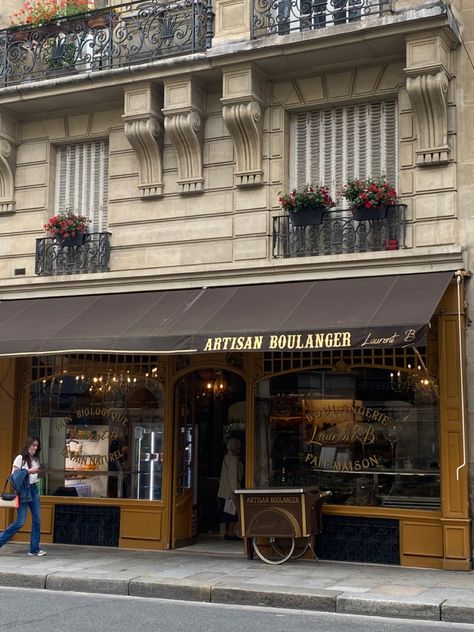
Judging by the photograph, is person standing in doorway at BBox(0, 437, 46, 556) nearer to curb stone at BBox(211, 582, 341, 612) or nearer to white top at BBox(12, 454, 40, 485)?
white top at BBox(12, 454, 40, 485)

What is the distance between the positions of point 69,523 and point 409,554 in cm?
532

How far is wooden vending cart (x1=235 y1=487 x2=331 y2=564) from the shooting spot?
37.4ft

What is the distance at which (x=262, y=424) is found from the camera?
1279 cm

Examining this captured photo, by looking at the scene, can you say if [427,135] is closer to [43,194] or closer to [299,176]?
[299,176]

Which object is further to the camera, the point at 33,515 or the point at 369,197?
the point at 33,515

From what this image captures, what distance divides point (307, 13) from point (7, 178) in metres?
5.63

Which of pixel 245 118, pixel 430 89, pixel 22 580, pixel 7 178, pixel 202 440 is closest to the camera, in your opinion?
pixel 22 580

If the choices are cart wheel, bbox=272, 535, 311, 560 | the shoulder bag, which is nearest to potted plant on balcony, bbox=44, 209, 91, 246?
the shoulder bag

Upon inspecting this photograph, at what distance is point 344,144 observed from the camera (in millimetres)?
12781

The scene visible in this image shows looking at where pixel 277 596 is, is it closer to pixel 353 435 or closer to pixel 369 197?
pixel 353 435

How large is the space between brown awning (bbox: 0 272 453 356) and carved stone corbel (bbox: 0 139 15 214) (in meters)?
2.13

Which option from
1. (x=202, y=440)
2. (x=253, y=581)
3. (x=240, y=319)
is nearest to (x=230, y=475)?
(x=202, y=440)

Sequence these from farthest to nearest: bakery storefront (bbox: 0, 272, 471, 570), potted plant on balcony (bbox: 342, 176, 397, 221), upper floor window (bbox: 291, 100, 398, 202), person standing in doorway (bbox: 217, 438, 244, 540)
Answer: person standing in doorway (bbox: 217, 438, 244, 540) → upper floor window (bbox: 291, 100, 398, 202) → potted plant on balcony (bbox: 342, 176, 397, 221) → bakery storefront (bbox: 0, 272, 471, 570)

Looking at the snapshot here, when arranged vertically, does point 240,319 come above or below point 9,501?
above
